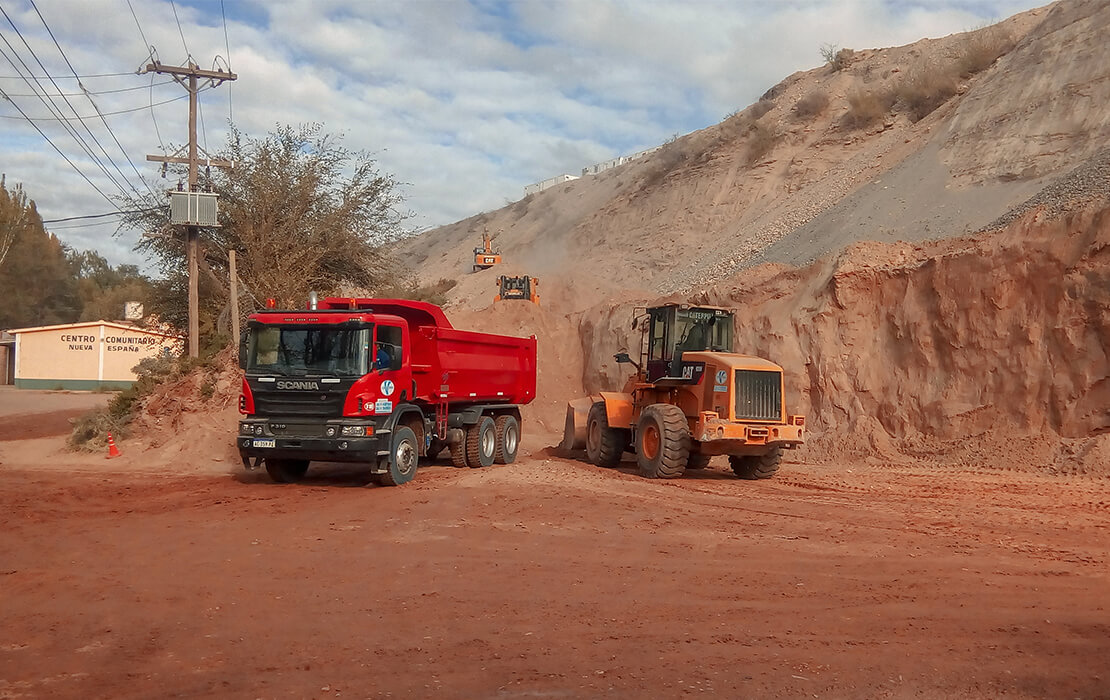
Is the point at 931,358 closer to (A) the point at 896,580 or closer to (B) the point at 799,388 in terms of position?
(B) the point at 799,388

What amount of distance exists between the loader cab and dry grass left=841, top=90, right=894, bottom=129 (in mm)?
27999

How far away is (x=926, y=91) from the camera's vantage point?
39375 millimetres

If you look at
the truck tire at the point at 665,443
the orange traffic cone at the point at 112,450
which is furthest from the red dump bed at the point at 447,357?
the orange traffic cone at the point at 112,450

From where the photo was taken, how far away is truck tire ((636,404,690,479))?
16.5 meters

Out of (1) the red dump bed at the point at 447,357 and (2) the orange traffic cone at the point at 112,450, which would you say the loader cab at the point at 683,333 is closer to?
(1) the red dump bed at the point at 447,357

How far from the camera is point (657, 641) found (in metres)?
6.84

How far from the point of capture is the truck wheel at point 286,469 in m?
16.0

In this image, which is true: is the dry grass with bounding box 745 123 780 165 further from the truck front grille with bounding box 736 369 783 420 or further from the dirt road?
the dirt road

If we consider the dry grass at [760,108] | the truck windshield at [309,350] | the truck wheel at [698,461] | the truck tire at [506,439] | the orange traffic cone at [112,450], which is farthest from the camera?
the dry grass at [760,108]

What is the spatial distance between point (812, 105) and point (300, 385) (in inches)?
1515

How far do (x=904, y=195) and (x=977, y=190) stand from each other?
293 centimetres

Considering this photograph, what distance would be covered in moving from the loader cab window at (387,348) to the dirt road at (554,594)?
6.49ft

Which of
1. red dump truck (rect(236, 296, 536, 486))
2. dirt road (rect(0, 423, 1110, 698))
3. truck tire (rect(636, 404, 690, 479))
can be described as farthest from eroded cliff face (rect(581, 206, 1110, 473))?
Result: red dump truck (rect(236, 296, 536, 486))

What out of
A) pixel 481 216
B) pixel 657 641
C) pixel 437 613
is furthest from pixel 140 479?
pixel 481 216
